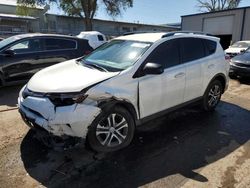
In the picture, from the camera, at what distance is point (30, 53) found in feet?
23.1

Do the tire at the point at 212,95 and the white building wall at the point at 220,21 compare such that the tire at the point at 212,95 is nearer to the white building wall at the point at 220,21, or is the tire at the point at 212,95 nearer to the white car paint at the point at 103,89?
the white car paint at the point at 103,89

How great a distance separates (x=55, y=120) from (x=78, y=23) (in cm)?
3255

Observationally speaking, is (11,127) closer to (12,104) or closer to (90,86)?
(12,104)

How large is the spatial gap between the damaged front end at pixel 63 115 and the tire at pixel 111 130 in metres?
0.14

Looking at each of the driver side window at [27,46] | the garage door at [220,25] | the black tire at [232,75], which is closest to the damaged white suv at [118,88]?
the driver side window at [27,46]

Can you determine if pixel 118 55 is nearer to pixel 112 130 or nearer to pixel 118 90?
pixel 118 90

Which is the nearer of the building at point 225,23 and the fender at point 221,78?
the fender at point 221,78

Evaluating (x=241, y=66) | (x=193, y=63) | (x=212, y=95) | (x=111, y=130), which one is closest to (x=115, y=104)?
(x=111, y=130)

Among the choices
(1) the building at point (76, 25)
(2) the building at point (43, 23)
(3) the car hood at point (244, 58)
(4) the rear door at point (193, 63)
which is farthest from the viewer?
(1) the building at point (76, 25)

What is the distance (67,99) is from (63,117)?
0.80ft

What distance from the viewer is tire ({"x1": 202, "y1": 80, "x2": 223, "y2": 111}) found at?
5.22 metres

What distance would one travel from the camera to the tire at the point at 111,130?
3335 millimetres

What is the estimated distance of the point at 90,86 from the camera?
3.27 metres

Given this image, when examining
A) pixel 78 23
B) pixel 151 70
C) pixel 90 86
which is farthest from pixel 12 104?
pixel 78 23
